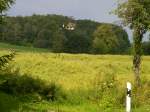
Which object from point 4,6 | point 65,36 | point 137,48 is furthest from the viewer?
point 65,36

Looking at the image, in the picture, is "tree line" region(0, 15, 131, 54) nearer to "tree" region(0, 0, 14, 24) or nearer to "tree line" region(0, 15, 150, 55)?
"tree line" region(0, 15, 150, 55)

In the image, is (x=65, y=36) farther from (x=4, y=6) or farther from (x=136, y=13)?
(x=4, y=6)

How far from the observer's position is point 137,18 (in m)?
26.9

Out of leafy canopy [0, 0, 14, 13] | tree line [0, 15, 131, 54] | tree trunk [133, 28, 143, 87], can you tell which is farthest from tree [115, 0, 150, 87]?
tree line [0, 15, 131, 54]

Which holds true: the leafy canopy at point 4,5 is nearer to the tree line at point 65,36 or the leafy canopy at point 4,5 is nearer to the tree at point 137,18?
the tree at point 137,18

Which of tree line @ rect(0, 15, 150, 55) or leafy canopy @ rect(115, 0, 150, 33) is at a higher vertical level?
leafy canopy @ rect(115, 0, 150, 33)

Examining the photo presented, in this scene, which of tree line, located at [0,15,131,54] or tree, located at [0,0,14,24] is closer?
tree, located at [0,0,14,24]

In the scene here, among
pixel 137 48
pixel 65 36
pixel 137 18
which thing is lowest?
pixel 65 36

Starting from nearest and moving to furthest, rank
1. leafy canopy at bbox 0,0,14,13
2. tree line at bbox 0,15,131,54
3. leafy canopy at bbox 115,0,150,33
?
leafy canopy at bbox 0,0,14,13, leafy canopy at bbox 115,0,150,33, tree line at bbox 0,15,131,54

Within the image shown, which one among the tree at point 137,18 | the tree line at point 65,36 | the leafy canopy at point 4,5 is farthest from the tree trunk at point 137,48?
the tree line at point 65,36

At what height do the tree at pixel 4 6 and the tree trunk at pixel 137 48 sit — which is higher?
the tree at pixel 4 6

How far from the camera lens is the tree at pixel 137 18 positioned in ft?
87.2

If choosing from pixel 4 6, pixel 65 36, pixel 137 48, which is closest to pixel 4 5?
pixel 4 6

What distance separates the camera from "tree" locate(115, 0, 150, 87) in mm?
26578
